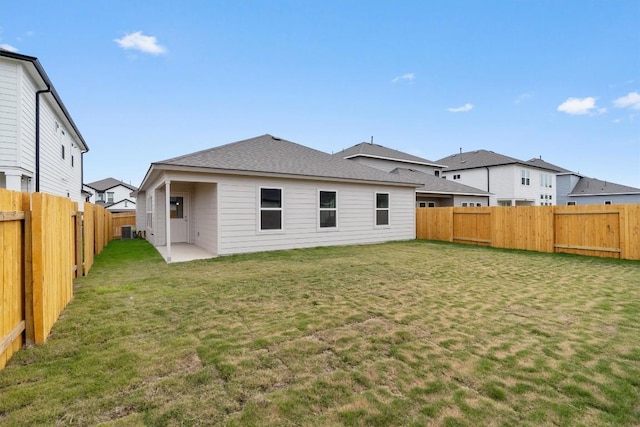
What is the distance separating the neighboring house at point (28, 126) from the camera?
8297 mm

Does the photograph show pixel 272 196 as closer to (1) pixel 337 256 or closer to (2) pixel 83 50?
(1) pixel 337 256

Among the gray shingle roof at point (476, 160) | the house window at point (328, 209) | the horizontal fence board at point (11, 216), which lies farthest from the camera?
the gray shingle roof at point (476, 160)

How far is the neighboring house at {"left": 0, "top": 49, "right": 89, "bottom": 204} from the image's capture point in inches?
327

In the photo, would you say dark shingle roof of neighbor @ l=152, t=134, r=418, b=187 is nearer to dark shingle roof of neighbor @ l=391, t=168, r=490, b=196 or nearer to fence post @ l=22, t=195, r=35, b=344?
fence post @ l=22, t=195, r=35, b=344

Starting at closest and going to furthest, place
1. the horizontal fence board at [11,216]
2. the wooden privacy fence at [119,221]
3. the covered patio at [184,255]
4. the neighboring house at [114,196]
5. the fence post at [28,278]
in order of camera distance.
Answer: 1. the horizontal fence board at [11,216]
2. the fence post at [28,278]
3. the covered patio at [184,255]
4. the wooden privacy fence at [119,221]
5. the neighboring house at [114,196]

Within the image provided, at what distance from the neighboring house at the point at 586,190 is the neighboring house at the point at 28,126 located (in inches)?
1522

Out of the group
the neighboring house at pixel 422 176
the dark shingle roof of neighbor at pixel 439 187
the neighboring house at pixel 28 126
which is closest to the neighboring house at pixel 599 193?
the neighboring house at pixel 422 176

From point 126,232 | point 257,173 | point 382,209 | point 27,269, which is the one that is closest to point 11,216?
point 27,269

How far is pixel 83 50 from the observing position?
465 inches

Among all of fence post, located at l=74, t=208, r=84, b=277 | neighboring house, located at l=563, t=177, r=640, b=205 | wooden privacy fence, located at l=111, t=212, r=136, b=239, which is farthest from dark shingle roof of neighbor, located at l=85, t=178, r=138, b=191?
neighboring house, located at l=563, t=177, r=640, b=205

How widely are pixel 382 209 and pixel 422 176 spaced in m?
9.97

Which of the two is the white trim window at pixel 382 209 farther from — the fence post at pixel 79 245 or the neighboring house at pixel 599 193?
the neighboring house at pixel 599 193

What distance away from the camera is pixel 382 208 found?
13.4m

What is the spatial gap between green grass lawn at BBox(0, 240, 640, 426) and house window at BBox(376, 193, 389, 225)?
7.41m
